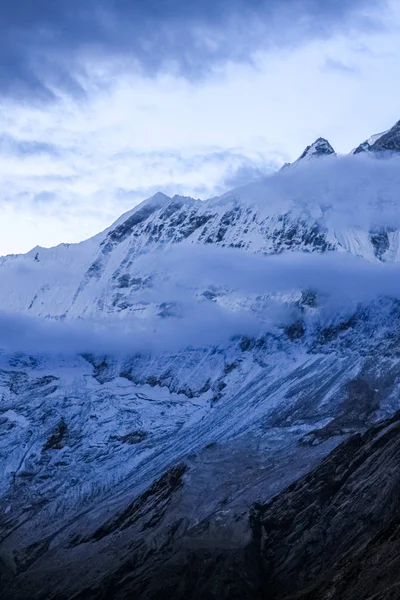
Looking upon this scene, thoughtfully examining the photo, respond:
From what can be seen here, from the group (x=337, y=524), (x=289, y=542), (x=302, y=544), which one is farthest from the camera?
(x=289, y=542)

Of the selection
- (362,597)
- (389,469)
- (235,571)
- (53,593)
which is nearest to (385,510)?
(389,469)

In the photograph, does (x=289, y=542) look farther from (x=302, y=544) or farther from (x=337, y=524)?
(x=337, y=524)

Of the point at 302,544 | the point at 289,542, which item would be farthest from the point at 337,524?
the point at 289,542

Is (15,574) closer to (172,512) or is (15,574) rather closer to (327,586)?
(172,512)

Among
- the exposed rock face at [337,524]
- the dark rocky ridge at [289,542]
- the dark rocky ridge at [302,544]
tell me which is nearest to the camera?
the exposed rock face at [337,524]

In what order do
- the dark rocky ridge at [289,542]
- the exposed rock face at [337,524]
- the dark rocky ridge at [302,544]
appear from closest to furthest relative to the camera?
the exposed rock face at [337,524] → the dark rocky ridge at [302,544] → the dark rocky ridge at [289,542]

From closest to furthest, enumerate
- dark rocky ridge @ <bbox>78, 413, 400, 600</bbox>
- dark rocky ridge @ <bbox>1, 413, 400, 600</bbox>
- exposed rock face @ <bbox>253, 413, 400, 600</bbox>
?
exposed rock face @ <bbox>253, 413, 400, 600</bbox> < dark rocky ridge @ <bbox>78, 413, 400, 600</bbox> < dark rocky ridge @ <bbox>1, 413, 400, 600</bbox>

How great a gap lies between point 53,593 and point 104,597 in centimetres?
1097

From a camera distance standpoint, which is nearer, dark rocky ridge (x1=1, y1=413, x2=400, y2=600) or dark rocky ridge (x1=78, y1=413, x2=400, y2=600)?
dark rocky ridge (x1=78, y1=413, x2=400, y2=600)

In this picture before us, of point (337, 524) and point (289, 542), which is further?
point (289, 542)

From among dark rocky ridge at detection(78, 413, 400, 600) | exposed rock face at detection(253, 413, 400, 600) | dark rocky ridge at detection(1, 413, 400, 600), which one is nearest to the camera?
exposed rock face at detection(253, 413, 400, 600)

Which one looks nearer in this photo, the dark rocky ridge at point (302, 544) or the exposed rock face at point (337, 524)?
the exposed rock face at point (337, 524)

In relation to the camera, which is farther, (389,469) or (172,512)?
(172,512)

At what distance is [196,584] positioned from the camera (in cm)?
15638
